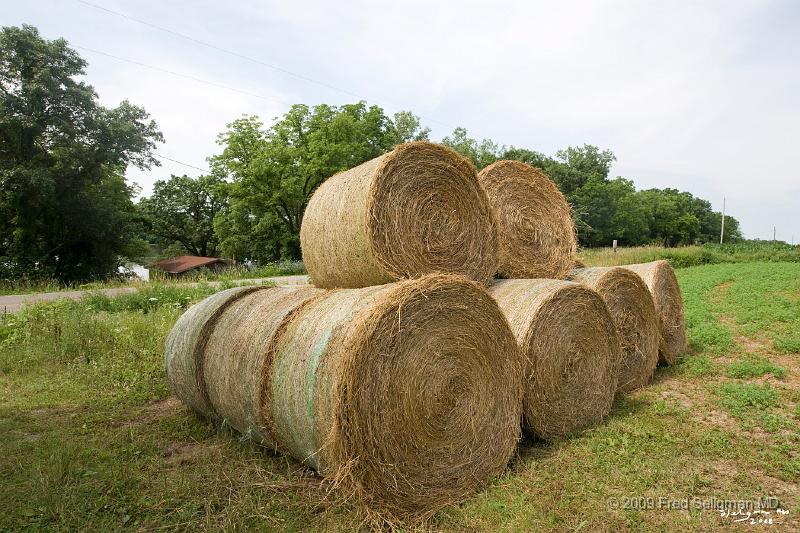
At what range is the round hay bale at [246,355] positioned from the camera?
14.5 ft

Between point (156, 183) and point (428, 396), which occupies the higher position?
point (156, 183)

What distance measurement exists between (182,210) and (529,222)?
178 ft

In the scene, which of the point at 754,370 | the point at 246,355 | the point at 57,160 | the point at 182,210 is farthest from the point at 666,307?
the point at 182,210

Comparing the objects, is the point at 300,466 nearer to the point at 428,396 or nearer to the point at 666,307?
the point at 428,396

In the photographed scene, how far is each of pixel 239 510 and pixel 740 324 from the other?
9.80 meters

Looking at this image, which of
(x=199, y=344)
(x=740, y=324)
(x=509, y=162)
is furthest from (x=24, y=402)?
(x=740, y=324)

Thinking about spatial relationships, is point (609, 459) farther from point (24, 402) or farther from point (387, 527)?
point (24, 402)

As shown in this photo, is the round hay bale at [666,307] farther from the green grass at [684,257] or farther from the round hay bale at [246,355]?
the green grass at [684,257]

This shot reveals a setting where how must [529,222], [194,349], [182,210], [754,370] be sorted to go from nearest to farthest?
1. [194,349]
2. [529,222]
3. [754,370]
4. [182,210]

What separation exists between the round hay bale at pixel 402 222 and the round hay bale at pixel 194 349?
3.57 ft

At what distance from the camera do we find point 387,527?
3410 mm

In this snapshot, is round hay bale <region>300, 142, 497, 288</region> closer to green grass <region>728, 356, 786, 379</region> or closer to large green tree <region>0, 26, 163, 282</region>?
green grass <region>728, 356, 786, 379</region>

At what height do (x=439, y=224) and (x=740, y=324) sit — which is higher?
(x=439, y=224)

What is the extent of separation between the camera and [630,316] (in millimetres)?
6562
